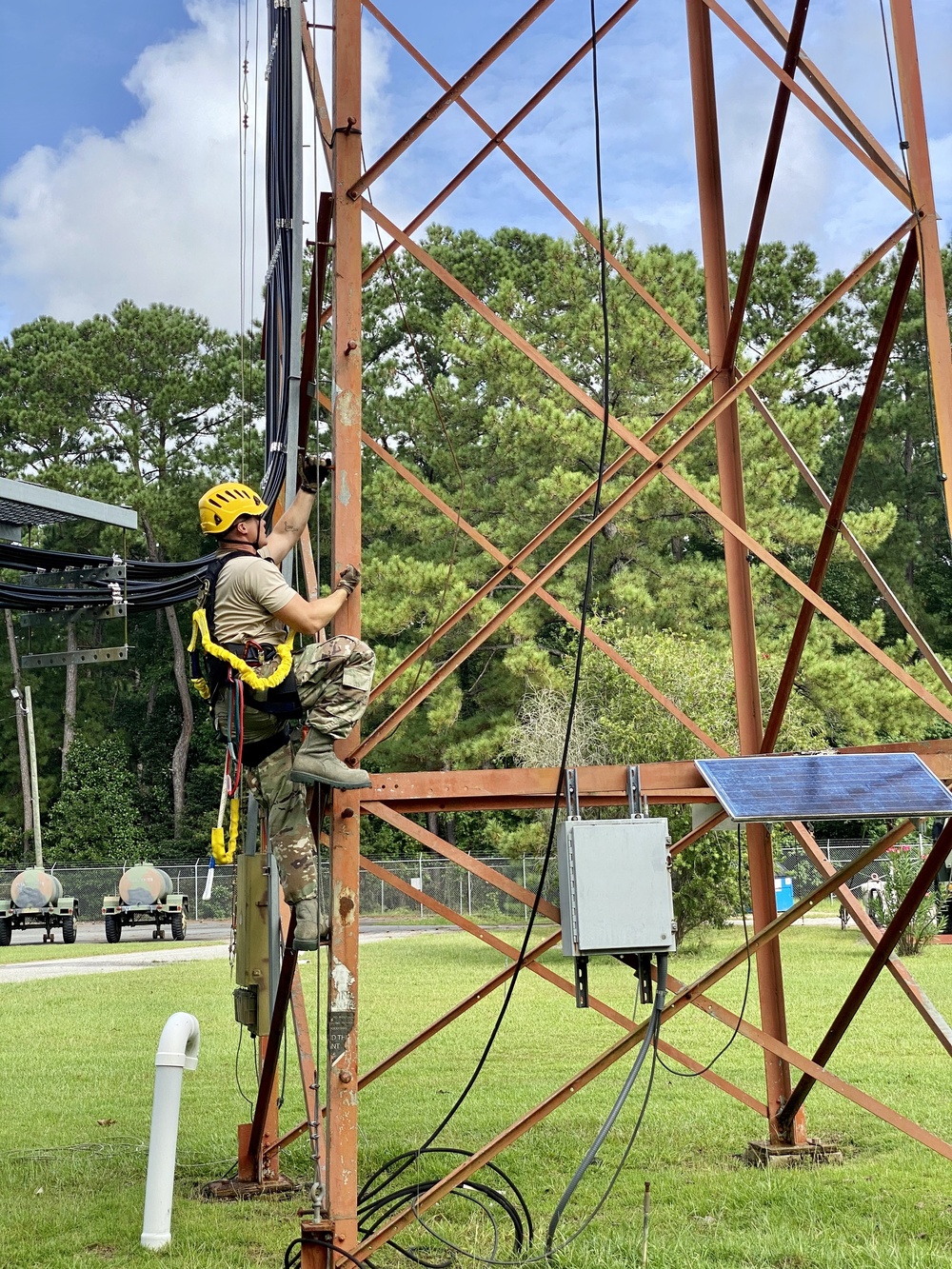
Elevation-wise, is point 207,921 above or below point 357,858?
below

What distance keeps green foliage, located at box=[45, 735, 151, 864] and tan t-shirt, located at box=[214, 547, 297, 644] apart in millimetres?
38184

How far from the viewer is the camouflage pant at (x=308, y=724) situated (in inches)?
241

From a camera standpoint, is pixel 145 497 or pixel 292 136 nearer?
pixel 292 136

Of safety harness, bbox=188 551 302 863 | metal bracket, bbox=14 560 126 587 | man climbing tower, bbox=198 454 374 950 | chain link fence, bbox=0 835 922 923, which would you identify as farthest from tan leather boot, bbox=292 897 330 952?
chain link fence, bbox=0 835 922 923

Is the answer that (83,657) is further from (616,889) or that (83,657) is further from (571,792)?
(616,889)

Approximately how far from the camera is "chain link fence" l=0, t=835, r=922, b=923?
33.0 metres

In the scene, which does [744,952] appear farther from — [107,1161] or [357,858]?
[107,1161]

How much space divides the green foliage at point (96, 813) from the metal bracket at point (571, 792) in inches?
1516

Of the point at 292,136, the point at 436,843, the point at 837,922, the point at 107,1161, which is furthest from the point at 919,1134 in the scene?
the point at 837,922

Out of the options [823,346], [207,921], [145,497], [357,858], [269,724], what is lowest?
[207,921]

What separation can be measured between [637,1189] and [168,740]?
41870mm

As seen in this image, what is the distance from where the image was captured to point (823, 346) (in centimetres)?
4475

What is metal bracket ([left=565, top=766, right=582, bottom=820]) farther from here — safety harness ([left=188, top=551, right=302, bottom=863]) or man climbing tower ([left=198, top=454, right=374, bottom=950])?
safety harness ([left=188, top=551, right=302, bottom=863])

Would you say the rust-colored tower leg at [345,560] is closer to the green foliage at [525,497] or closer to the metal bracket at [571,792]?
the metal bracket at [571,792]
